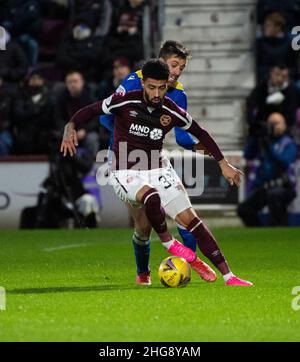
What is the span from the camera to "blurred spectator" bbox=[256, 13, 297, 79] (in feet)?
64.5

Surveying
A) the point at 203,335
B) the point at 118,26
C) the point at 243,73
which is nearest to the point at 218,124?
the point at 243,73

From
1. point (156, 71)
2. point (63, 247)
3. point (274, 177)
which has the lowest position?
point (63, 247)

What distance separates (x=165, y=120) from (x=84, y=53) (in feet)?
33.1

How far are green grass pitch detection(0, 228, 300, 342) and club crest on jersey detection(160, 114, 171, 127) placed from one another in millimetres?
1340

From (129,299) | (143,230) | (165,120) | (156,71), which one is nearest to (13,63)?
(143,230)

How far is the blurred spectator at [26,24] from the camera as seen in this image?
69.2 feet

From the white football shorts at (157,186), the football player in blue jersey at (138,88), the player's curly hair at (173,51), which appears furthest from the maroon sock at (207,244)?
the player's curly hair at (173,51)

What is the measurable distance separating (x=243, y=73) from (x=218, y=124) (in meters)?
0.97

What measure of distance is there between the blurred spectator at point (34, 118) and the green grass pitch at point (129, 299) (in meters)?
4.03

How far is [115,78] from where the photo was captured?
18.8 meters

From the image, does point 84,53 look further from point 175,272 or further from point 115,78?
point 175,272

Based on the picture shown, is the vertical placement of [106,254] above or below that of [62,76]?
below

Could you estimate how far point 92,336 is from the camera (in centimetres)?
759
